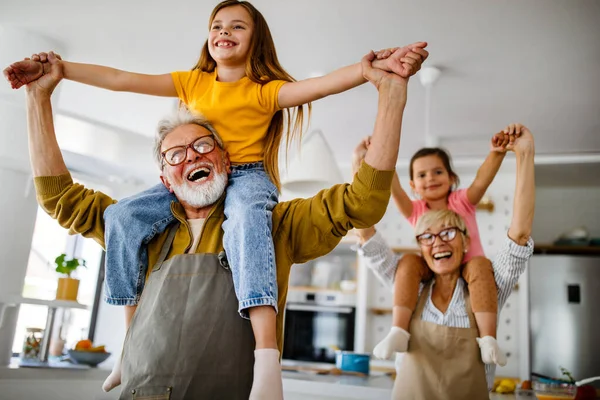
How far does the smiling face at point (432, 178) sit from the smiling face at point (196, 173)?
1.16 meters

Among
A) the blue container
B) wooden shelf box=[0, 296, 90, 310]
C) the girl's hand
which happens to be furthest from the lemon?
wooden shelf box=[0, 296, 90, 310]

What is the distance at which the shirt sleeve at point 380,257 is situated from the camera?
76.5 inches

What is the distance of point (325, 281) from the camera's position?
5062 millimetres

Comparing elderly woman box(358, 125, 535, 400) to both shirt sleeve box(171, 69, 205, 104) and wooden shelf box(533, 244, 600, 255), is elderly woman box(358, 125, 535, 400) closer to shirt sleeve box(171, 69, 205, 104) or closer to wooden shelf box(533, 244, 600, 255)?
shirt sleeve box(171, 69, 205, 104)

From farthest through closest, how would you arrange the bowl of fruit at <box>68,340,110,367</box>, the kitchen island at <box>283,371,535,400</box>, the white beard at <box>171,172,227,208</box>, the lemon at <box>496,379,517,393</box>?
the bowl of fruit at <box>68,340,110,367</box>
the lemon at <box>496,379,517,393</box>
the kitchen island at <box>283,371,535,400</box>
the white beard at <box>171,172,227,208</box>

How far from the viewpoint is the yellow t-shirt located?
1295 millimetres

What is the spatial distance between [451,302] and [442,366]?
8.5 inches

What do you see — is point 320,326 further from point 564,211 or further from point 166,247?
point 166,247

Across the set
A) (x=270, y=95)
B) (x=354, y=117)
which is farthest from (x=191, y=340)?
(x=354, y=117)

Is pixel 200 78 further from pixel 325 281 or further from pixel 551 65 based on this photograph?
pixel 325 281

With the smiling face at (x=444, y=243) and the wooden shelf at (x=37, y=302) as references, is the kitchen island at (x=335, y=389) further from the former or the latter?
the wooden shelf at (x=37, y=302)

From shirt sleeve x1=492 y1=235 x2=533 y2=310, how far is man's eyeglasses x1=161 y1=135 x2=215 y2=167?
1.03 metres

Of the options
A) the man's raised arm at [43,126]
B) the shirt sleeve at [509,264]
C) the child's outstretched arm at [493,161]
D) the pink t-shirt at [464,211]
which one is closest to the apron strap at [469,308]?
the shirt sleeve at [509,264]

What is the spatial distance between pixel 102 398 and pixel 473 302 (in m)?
2.42
